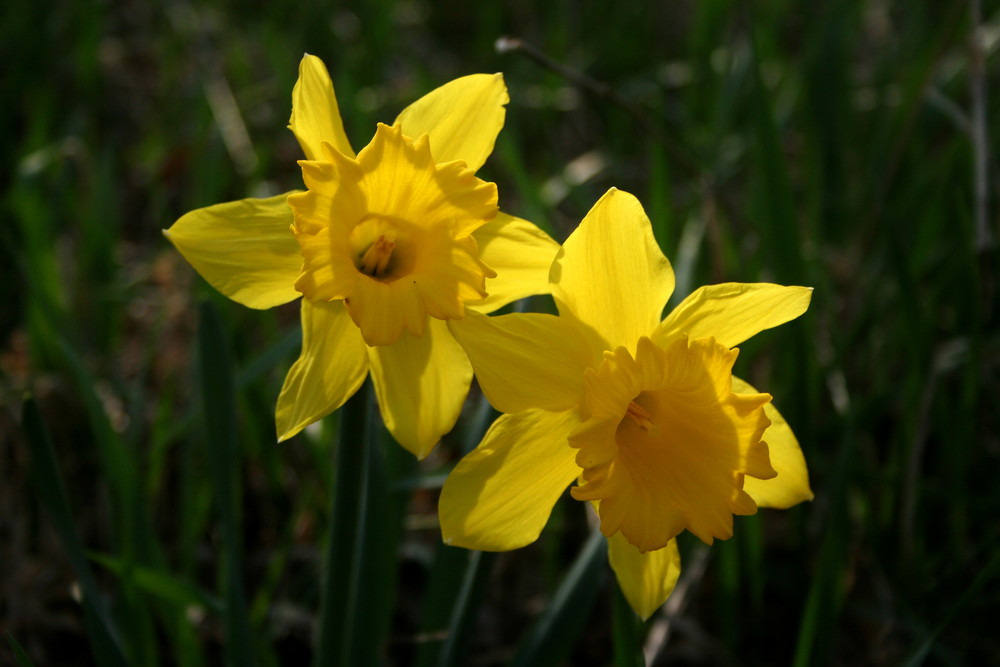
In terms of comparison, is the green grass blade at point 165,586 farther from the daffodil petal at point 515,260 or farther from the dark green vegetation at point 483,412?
the daffodil petal at point 515,260

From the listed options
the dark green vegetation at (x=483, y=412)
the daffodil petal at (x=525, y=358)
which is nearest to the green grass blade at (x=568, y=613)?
the dark green vegetation at (x=483, y=412)

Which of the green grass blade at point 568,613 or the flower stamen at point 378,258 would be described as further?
the green grass blade at point 568,613

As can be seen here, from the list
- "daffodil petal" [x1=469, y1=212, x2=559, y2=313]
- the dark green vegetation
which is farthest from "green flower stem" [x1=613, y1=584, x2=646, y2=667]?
"daffodil petal" [x1=469, y1=212, x2=559, y2=313]

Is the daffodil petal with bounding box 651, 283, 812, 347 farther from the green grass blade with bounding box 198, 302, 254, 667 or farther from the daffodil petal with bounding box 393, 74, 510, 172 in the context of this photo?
the green grass blade with bounding box 198, 302, 254, 667

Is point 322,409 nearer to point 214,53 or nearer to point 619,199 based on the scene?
point 619,199

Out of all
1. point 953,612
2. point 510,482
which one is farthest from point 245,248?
point 953,612
